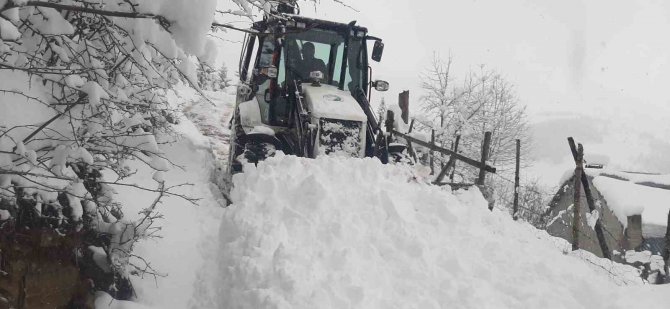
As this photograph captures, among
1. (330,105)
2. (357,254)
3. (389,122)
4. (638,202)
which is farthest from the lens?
(638,202)

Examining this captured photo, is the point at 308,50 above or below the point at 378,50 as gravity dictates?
below

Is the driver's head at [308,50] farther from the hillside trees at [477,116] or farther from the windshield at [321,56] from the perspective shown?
the hillside trees at [477,116]

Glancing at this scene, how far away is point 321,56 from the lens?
7.85 metres

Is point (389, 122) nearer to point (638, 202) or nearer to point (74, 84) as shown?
point (74, 84)

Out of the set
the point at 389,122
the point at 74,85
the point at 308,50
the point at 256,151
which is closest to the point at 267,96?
the point at 308,50

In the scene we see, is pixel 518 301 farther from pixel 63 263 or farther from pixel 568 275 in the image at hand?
pixel 63 263

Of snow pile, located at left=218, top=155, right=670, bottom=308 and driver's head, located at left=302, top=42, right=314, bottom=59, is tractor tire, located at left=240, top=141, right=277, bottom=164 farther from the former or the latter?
driver's head, located at left=302, top=42, right=314, bottom=59

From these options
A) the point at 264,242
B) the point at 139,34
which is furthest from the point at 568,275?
the point at 139,34

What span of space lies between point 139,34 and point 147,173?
5442 millimetres

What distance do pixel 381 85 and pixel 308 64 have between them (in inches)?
50.3

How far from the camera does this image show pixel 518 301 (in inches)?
154

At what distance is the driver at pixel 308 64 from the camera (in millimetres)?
7766

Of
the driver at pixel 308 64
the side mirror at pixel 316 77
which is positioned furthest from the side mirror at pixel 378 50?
the side mirror at pixel 316 77

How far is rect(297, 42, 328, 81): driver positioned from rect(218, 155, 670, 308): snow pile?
7.39ft
